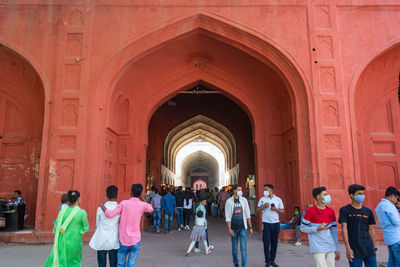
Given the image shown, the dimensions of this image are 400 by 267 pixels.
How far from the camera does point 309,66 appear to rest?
7383 mm

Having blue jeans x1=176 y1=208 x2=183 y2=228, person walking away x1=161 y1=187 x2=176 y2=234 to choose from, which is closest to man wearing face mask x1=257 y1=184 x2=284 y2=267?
person walking away x1=161 y1=187 x2=176 y2=234

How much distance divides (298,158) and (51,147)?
5742 mm

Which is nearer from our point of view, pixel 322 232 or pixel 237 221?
pixel 322 232

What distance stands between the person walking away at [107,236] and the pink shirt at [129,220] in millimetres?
64

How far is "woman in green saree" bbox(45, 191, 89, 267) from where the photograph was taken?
3.05 metres

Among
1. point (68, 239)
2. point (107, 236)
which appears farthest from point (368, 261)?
point (68, 239)

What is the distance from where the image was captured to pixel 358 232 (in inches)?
118

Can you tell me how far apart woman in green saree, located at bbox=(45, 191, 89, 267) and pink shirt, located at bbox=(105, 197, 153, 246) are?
31 centimetres

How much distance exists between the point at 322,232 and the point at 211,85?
6.93m

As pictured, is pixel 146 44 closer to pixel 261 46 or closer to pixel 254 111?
pixel 261 46

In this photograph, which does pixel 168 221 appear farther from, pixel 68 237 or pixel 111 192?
pixel 68 237

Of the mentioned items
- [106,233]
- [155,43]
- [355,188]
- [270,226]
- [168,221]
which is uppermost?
[155,43]

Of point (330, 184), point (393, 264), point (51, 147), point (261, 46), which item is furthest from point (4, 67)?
point (393, 264)

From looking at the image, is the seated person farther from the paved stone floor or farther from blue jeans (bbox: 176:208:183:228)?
blue jeans (bbox: 176:208:183:228)
